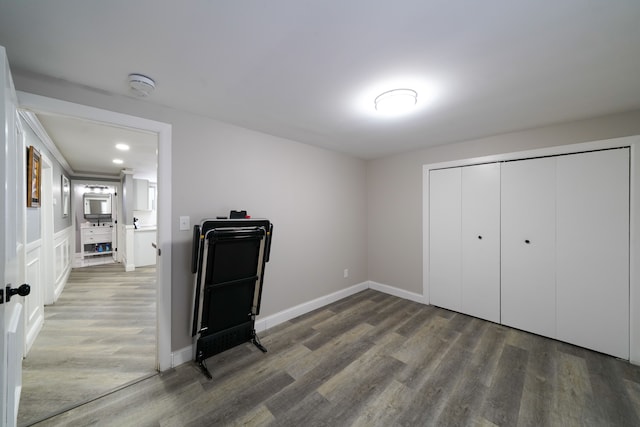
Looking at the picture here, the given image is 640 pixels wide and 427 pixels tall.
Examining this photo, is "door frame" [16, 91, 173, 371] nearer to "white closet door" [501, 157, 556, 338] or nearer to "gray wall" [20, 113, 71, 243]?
"gray wall" [20, 113, 71, 243]

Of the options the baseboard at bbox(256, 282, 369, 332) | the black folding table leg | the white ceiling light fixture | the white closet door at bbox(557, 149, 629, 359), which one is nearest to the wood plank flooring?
the black folding table leg

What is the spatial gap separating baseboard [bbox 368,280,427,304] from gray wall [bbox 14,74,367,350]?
0.83ft

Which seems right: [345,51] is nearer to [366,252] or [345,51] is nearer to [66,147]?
[366,252]

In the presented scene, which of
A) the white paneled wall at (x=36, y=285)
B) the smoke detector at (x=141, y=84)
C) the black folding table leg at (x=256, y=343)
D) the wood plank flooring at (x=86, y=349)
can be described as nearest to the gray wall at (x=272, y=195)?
the smoke detector at (x=141, y=84)

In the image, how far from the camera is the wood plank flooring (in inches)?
69.0

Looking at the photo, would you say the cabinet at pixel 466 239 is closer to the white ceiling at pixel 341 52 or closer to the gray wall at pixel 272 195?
the white ceiling at pixel 341 52

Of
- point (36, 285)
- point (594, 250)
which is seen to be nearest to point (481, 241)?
point (594, 250)

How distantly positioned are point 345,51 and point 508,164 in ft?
8.32

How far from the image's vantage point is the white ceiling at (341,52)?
1.08 metres

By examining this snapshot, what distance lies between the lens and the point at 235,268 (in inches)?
85.0

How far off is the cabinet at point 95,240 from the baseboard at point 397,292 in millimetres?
7491

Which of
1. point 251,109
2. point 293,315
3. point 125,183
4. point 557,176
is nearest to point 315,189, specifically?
point 251,109

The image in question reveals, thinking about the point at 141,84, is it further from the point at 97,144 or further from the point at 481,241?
the point at 481,241

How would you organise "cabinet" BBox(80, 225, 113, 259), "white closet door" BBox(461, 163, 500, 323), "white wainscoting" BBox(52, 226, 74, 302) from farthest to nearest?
1. "cabinet" BBox(80, 225, 113, 259)
2. "white wainscoting" BBox(52, 226, 74, 302)
3. "white closet door" BBox(461, 163, 500, 323)
